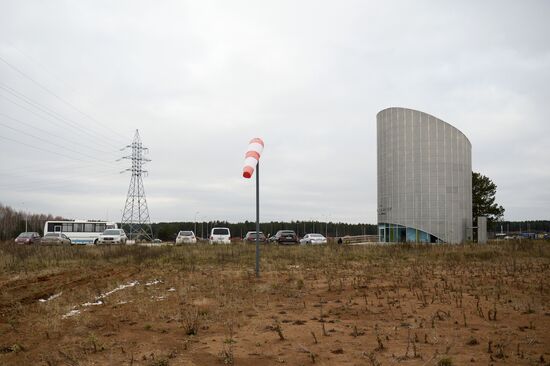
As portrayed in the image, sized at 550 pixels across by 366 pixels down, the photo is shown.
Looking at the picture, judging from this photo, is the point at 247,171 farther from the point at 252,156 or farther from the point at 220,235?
the point at 220,235

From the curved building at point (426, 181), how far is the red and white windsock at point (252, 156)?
36349 millimetres

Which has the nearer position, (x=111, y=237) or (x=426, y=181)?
(x=111, y=237)

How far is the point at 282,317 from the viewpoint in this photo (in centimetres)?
793

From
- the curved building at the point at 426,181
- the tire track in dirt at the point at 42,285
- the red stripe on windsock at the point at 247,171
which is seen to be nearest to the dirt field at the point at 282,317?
the tire track in dirt at the point at 42,285

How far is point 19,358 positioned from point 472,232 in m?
47.8

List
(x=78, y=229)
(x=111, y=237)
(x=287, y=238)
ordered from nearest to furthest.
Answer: (x=287, y=238)
(x=111, y=237)
(x=78, y=229)

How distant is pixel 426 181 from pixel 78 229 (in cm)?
3786

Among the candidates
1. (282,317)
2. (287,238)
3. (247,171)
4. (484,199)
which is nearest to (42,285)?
(247,171)

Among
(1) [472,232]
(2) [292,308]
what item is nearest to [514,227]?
(1) [472,232]

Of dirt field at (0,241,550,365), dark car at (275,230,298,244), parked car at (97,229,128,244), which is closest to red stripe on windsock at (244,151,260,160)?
dirt field at (0,241,550,365)

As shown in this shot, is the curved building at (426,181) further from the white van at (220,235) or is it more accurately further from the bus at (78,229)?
the bus at (78,229)

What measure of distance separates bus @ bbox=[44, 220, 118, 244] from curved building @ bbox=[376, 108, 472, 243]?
3181 centimetres

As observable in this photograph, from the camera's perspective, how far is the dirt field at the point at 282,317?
19.2 feet

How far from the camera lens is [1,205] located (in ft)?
394
